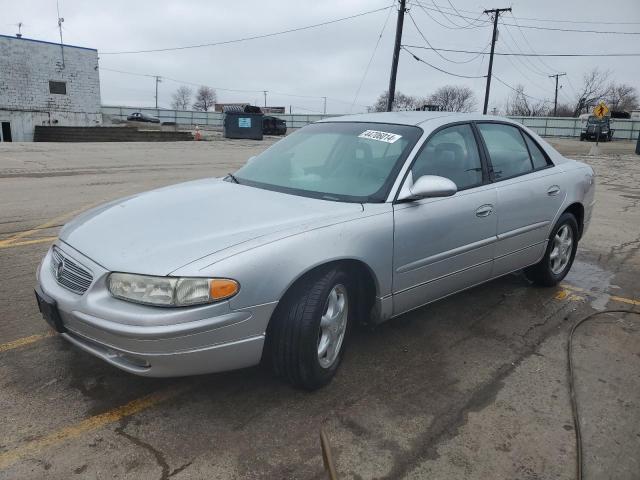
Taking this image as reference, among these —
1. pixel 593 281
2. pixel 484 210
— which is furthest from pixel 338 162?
pixel 593 281

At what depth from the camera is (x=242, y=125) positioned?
1280 inches

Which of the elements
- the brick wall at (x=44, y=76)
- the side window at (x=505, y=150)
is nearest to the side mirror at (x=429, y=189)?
the side window at (x=505, y=150)

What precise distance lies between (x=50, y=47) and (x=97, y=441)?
42.1 metres

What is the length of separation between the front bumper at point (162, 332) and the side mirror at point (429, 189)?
116cm

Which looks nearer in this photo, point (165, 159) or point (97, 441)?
point (97, 441)

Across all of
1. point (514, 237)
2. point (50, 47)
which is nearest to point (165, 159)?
point (514, 237)

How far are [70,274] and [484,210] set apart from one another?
2687 mm

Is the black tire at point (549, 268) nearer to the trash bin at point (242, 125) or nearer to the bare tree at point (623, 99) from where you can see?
the trash bin at point (242, 125)

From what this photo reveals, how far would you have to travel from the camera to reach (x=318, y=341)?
2.85 m

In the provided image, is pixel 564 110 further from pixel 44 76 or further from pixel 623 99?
pixel 44 76

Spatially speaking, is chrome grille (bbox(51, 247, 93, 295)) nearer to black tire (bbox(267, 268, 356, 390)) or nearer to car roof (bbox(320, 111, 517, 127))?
black tire (bbox(267, 268, 356, 390))

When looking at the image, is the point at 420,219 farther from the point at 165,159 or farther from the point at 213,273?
the point at 165,159

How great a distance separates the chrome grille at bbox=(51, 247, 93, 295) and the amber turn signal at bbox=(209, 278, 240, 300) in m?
0.65

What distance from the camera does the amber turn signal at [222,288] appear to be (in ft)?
7.99
